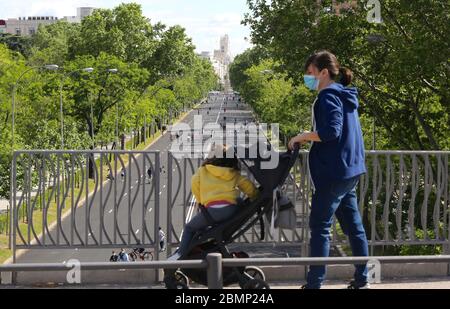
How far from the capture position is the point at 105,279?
6.72 meters

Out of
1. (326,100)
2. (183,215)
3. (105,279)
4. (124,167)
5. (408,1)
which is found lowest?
(105,279)

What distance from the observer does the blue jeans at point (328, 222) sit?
5457mm

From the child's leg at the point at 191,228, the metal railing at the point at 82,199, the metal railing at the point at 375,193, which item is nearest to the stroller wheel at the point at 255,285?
the child's leg at the point at 191,228

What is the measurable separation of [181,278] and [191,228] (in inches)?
15.5

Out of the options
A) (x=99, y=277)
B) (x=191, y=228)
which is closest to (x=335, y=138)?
(x=191, y=228)

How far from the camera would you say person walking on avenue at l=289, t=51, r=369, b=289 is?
5.32 meters

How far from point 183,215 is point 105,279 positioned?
45.7 inches

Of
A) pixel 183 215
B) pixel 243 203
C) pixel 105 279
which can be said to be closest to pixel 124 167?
pixel 183 215

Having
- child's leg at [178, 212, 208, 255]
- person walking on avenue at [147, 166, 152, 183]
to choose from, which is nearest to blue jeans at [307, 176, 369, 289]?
child's leg at [178, 212, 208, 255]

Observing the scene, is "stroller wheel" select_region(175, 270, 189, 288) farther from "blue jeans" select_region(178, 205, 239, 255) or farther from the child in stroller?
the child in stroller

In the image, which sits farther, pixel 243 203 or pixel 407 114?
pixel 407 114

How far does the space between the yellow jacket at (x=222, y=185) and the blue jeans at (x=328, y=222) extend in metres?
0.56
